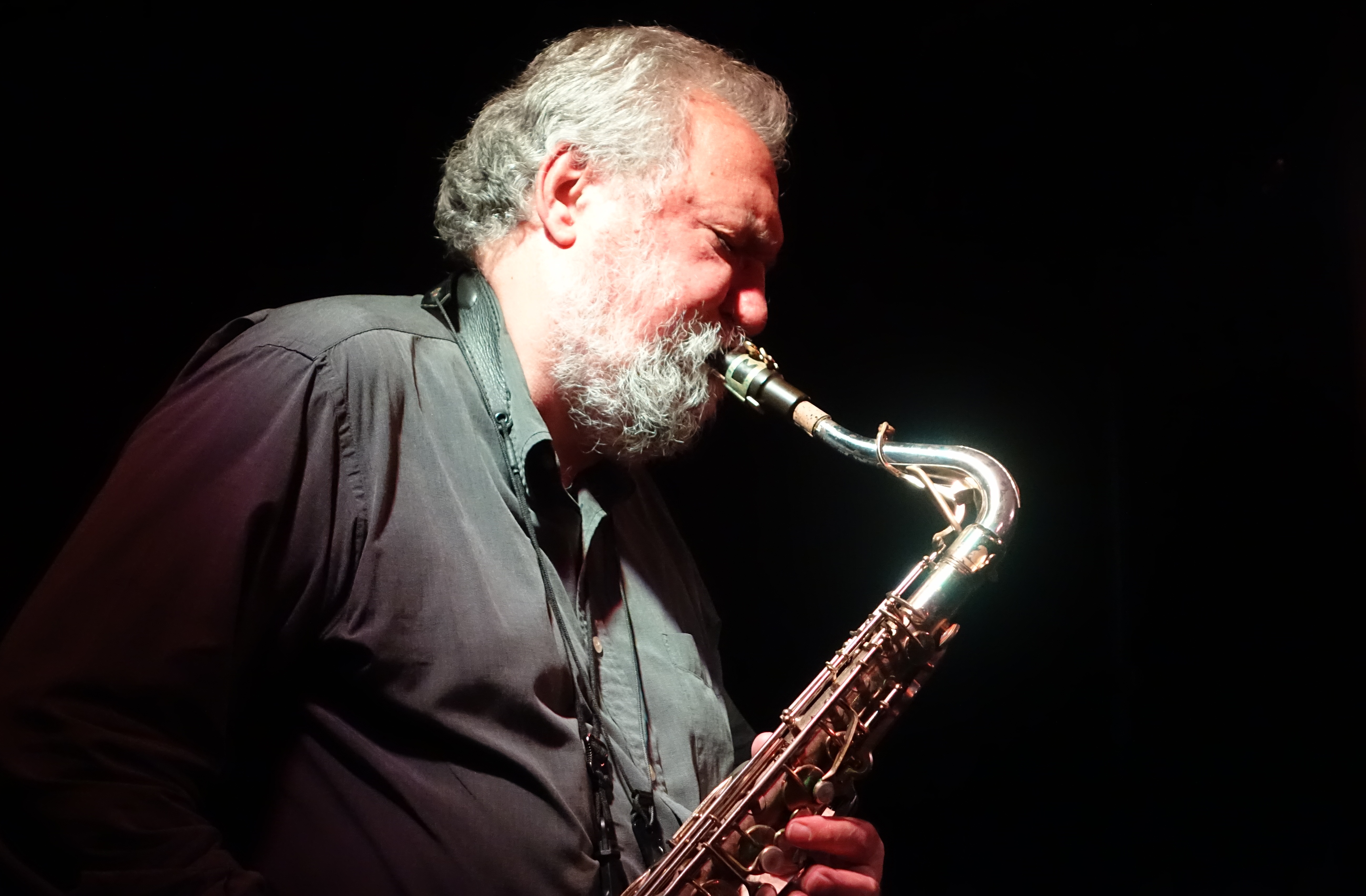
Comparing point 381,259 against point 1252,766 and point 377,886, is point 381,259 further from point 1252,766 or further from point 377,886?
point 1252,766

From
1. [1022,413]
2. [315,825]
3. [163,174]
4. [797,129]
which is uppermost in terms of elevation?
[797,129]

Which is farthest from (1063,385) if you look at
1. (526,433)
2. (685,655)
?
(526,433)

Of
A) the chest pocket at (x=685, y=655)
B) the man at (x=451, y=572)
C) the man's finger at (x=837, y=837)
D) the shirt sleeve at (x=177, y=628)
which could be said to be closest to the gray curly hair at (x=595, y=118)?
the man at (x=451, y=572)

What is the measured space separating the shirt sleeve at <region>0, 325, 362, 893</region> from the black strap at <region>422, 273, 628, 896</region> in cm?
29

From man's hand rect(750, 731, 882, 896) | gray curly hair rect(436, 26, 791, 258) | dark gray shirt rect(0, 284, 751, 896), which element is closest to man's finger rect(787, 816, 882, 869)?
man's hand rect(750, 731, 882, 896)

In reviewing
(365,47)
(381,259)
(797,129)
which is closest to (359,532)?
(381,259)

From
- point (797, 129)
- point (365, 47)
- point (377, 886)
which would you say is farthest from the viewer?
point (797, 129)

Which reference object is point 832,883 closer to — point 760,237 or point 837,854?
point 837,854

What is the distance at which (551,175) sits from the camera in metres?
1.69

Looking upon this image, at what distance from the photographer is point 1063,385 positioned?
2566mm

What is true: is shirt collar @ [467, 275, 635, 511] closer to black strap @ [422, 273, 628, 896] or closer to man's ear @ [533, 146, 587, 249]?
black strap @ [422, 273, 628, 896]

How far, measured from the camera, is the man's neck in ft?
5.40

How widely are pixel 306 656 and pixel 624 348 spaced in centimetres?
72

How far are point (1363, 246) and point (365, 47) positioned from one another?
2257 millimetres
